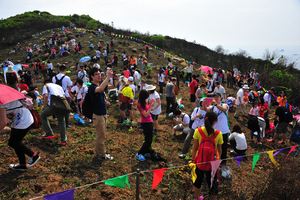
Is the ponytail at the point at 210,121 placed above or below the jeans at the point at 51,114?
above

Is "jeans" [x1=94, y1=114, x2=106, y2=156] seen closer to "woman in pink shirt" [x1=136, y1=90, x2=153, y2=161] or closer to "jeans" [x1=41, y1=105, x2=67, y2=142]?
"woman in pink shirt" [x1=136, y1=90, x2=153, y2=161]

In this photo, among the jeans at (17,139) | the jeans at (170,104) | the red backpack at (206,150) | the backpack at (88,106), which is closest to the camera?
the red backpack at (206,150)

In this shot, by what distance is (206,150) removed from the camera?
4504 mm

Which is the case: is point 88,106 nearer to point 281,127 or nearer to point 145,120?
point 145,120

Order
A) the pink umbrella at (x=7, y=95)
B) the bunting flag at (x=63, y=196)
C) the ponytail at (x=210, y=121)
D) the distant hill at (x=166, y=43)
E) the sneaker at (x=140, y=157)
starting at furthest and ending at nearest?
the distant hill at (x=166, y=43)
the sneaker at (x=140, y=157)
the ponytail at (x=210, y=121)
the pink umbrella at (x=7, y=95)
the bunting flag at (x=63, y=196)

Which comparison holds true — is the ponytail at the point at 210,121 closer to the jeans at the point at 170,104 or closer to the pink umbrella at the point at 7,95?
the pink umbrella at the point at 7,95

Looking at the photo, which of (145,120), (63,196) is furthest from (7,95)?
(145,120)

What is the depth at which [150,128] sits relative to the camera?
6168mm

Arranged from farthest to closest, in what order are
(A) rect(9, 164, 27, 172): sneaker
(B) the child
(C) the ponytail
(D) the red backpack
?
(B) the child, (A) rect(9, 164, 27, 172): sneaker, (D) the red backpack, (C) the ponytail

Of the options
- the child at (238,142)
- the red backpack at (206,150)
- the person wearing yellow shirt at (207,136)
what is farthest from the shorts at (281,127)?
the red backpack at (206,150)

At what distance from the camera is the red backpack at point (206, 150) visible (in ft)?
14.7

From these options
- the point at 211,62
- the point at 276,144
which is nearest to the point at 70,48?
the point at 211,62

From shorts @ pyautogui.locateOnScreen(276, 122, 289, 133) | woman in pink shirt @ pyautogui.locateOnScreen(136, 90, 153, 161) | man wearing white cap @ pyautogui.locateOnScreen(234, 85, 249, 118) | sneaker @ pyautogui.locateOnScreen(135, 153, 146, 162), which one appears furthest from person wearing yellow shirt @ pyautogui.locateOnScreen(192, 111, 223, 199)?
man wearing white cap @ pyautogui.locateOnScreen(234, 85, 249, 118)

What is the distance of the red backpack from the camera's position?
449 centimetres
